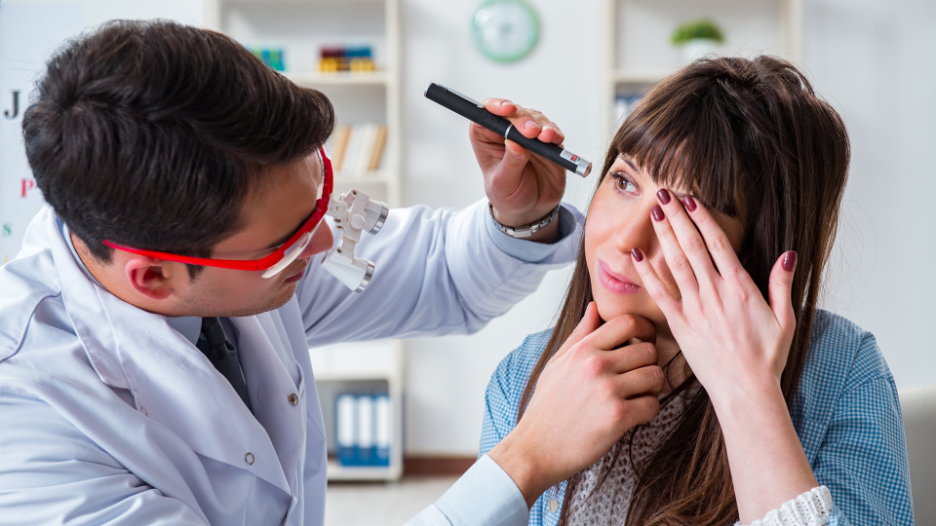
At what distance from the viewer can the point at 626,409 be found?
0.85m

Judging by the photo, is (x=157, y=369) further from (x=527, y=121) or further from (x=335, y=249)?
(x=527, y=121)

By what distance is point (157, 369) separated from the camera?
95 centimetres

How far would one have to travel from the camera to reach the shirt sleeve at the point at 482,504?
82 centimetres

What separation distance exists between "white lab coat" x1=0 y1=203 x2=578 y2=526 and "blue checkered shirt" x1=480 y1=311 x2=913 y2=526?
18.0 inches

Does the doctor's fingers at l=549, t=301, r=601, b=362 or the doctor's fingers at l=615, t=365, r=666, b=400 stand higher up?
the doctor's fingers at l=549, t=301, r=601, b=362

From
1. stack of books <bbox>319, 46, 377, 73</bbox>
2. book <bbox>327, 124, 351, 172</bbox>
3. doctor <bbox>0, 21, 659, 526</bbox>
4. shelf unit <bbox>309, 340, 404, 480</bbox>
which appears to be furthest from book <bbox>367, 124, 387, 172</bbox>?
doctor <bbox>0, 21, 659, 526</bbox>

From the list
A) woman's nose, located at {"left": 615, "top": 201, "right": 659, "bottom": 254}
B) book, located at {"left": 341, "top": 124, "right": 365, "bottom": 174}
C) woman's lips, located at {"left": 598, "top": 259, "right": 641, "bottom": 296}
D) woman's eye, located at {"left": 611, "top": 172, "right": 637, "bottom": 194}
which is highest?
woman's eye, located at {"left": 611, "top": 172, "right": 637, "bottom": 194}

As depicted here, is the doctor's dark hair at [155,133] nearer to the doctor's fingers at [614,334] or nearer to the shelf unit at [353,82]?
the doctor's fingers at [614,334]

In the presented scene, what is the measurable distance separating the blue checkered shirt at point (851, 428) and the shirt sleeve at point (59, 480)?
633 millimetres

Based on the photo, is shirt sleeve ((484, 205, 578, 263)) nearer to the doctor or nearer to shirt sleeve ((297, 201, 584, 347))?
shirt sleeve ((297, 201, 584, 347))

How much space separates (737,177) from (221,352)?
89 centimetres

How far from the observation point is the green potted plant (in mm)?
3068

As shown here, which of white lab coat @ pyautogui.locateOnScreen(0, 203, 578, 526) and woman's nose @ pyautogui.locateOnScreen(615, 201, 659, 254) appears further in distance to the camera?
woman's nose @ pyautogui.locateOnScreen(615, 201, 659, 254)

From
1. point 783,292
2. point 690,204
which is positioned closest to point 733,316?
point 783,292
